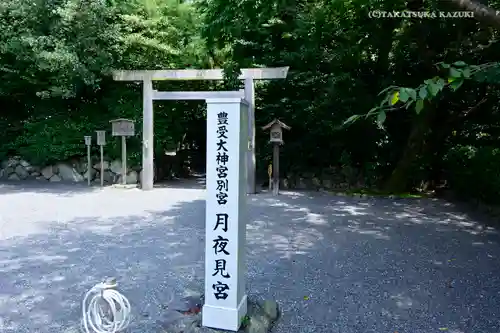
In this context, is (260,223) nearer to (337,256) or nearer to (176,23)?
(337,256)

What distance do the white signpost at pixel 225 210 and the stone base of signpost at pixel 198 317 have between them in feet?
0.28

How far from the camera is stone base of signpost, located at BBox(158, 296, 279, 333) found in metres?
2.79

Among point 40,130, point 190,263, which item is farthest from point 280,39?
point 190,263

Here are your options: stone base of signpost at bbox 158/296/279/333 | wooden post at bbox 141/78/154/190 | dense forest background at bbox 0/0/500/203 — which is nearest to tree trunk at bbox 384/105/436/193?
dense forest background at bbox 0/0/500/203

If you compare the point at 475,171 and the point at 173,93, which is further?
the point at 173,93

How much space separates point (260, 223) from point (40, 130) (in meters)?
7.41

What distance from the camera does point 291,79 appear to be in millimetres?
9797

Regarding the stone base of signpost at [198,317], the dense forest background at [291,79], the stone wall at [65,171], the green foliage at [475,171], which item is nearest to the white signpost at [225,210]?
the stone base of signpost at [198,317]

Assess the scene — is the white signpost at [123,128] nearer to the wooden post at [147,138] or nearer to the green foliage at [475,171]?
the wooden post at [147,138]

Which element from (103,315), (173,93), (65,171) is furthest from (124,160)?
(103,315)

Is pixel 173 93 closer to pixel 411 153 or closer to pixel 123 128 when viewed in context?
pixel 123 128

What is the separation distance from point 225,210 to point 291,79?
7568mm

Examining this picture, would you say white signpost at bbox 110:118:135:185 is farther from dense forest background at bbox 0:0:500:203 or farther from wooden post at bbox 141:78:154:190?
dense forest background at bbox 0:0:500:203

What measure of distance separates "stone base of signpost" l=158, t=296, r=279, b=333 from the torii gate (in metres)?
5.95
